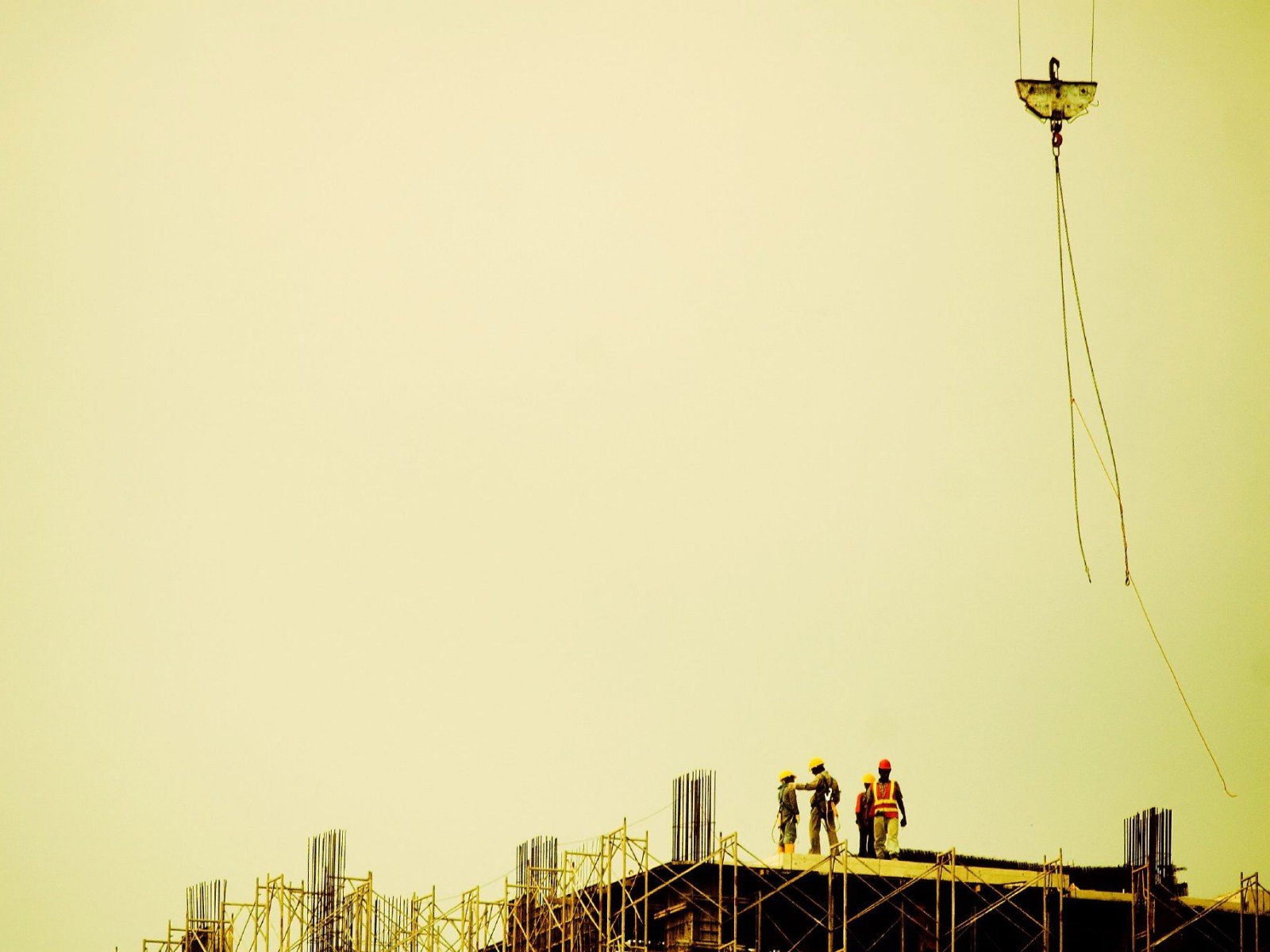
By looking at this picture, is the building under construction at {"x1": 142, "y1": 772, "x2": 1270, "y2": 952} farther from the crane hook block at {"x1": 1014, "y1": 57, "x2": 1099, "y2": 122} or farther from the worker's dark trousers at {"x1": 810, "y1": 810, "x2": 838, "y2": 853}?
the crane hook block at {"x1": 1014, "y1": 57, "x2": 1099, "y2": 122}

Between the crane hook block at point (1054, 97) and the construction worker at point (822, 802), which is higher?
the crane hook block at point (1054, 97)

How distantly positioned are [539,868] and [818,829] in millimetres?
8130

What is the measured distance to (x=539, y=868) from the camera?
3959 cm

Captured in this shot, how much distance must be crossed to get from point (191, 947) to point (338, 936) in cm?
530

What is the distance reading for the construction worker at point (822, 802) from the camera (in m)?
33.1

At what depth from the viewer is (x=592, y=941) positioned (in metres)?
37.4

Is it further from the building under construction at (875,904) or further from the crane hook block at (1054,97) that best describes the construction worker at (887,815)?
the crane hook block at (1054,97)

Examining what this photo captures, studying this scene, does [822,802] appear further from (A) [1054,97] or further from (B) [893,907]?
(A) [1054,97]

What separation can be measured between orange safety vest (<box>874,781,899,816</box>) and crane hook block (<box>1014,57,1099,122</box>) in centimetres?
1397

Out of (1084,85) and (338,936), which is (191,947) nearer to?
(338,936)

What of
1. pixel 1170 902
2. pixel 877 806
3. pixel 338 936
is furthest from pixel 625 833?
pixel 338 936

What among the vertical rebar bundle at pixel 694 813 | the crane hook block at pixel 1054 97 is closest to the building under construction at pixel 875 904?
the vertical rebar bundle at pixel 694 813

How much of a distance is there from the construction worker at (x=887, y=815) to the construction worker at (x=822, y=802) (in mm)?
719

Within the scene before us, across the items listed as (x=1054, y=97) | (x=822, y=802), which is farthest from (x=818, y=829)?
(x=1054, y=97)
